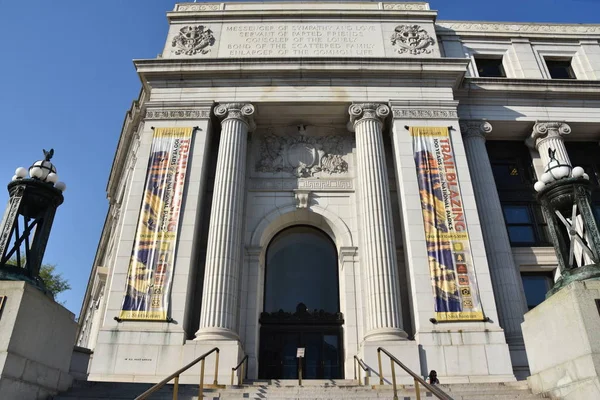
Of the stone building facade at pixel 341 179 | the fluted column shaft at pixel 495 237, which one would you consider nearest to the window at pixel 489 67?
the stone building facade at pixel 341 179

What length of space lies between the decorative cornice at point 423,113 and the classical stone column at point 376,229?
0.52m

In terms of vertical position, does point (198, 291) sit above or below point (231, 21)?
below

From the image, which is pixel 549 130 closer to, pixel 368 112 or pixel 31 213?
pixel 368 112

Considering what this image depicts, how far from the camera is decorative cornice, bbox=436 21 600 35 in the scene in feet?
85.9

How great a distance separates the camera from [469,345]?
15516mm

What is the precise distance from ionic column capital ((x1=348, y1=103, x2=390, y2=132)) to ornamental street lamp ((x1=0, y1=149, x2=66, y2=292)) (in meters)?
12.8

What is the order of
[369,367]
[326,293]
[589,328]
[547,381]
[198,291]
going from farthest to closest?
[326,293] < [198,291] < [369,367] < [547,381] < [589,328]

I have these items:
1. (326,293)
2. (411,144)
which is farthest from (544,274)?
(326,293)

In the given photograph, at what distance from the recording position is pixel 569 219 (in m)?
11.0

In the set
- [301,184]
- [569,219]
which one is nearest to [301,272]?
[301,184]

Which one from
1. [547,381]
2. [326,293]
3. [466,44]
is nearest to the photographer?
[547,381]

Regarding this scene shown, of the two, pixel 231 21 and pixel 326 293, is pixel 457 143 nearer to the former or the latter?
pixel 326 293

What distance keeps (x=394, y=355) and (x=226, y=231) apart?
7356 mm

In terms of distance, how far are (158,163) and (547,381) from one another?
15.3 metres
